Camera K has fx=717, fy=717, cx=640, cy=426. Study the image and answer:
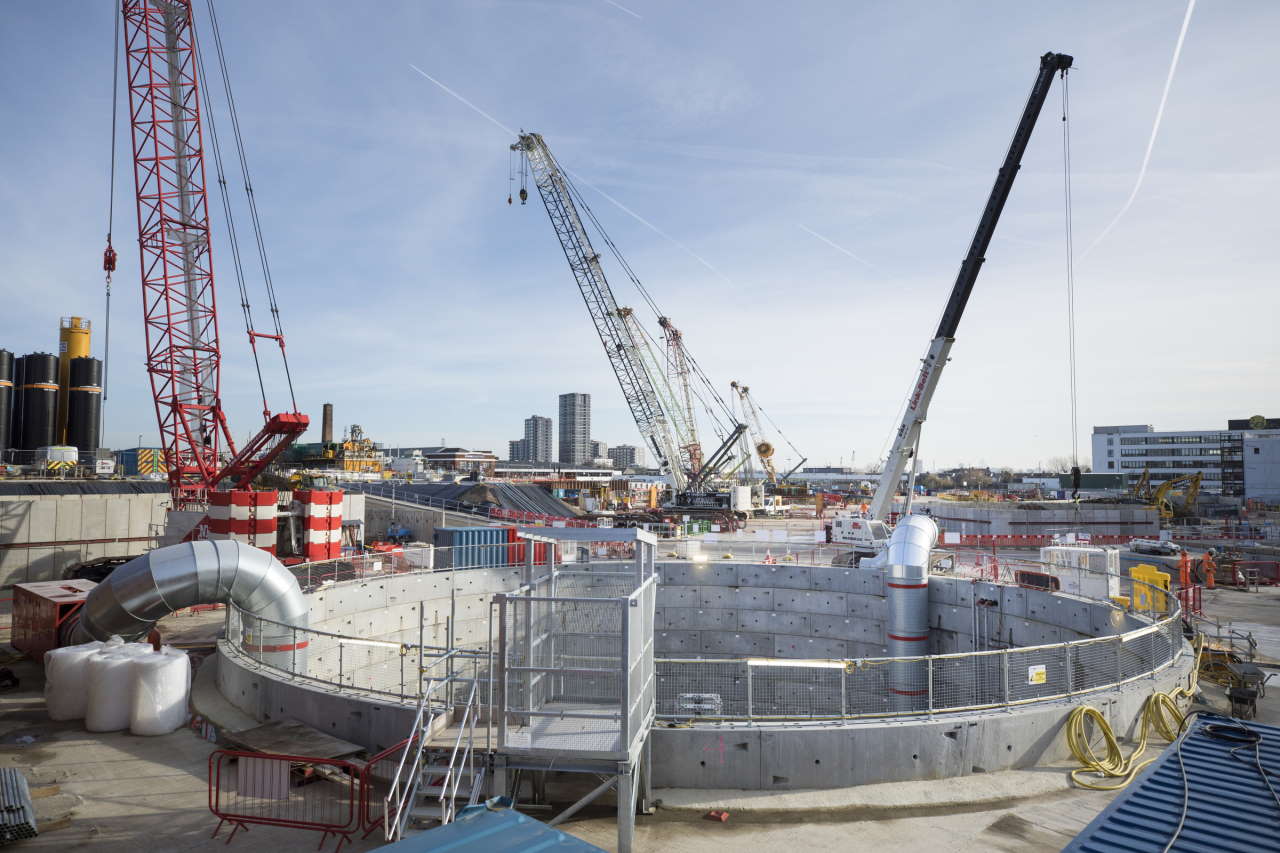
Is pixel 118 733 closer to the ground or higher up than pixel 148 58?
closer to the ground

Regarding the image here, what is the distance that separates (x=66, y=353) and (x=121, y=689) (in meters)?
49.3

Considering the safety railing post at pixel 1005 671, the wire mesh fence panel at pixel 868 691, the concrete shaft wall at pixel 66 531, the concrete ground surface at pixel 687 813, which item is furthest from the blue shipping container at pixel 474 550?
the safety railing post at pixel 1005 671

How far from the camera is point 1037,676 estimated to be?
39.1ft

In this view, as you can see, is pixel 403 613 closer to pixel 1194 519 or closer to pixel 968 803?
pixel 968 803

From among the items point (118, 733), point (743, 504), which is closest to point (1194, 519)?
point (743, 504)

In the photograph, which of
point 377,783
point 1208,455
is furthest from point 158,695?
point 1208,455

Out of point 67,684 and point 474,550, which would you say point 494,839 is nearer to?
point 67,684

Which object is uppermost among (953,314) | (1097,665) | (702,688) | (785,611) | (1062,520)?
(953,314)

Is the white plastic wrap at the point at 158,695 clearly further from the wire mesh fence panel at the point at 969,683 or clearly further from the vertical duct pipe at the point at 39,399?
the vertical duct pipe at the point at 39,399

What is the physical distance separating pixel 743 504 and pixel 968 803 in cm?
6077

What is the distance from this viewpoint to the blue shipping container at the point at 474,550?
2753cm

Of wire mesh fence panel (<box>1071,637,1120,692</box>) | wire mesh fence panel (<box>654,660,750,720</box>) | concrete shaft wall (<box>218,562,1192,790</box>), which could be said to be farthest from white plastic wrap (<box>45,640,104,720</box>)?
wire mesh fence panel (<box>1071,637,1120,692</box>)

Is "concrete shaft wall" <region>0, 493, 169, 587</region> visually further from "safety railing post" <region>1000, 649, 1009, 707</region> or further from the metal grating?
"safety railing post" <region>1000, 649, 1009, 707</region>

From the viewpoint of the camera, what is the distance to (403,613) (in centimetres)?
2350
